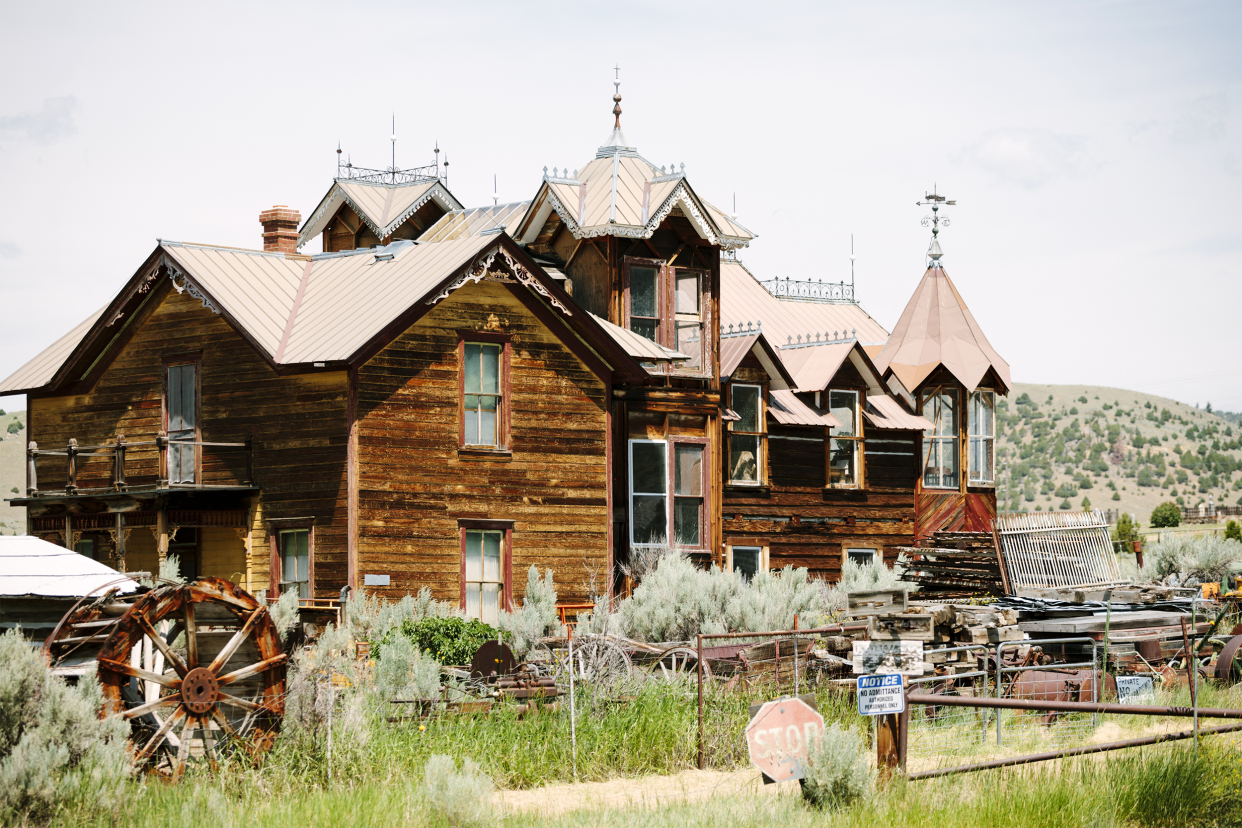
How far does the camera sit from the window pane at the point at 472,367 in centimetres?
2417

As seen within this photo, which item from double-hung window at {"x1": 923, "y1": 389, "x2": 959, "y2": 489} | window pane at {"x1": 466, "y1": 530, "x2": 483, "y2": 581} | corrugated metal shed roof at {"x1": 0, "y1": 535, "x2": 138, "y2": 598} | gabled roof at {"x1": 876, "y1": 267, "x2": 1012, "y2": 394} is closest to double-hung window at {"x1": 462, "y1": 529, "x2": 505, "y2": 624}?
window pane at {"x1": 466, "y1": 530, "x2": 483, "y2": 581}

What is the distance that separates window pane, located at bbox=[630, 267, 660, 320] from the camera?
86.9ft

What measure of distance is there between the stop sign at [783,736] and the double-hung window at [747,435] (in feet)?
55.7

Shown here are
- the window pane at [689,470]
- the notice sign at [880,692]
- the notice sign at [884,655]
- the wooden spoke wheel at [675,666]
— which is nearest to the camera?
the notice sign at [880,692]

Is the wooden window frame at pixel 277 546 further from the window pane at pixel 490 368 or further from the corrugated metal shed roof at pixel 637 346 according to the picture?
the corrugated metal shed roof at pixel 637 346

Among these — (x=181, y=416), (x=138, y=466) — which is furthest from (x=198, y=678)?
(x=138, y=466)

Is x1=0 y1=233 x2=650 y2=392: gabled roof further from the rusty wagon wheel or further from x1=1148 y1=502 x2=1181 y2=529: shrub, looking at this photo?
x1=1148 y1=502 x2=1181 y2=529: shrub

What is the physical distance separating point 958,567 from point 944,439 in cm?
819

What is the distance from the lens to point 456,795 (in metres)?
11.7

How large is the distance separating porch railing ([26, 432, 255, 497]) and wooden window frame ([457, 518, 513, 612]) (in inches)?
139

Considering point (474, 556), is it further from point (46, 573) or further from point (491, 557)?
point (46, 573)

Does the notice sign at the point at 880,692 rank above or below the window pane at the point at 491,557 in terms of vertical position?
below

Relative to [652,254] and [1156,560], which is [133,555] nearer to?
[652,254]

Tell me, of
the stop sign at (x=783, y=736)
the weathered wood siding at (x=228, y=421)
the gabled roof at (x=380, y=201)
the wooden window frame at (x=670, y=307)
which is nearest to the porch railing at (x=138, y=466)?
the weathered wood siding at (x=228, y=421)
